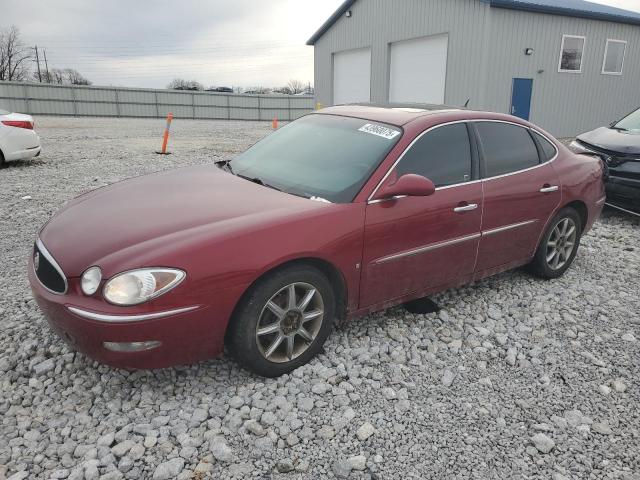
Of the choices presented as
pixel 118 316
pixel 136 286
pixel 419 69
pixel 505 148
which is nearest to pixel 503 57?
pixel 419 69

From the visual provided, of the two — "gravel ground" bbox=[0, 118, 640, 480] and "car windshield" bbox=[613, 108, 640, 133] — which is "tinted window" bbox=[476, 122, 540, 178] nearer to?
"gravel ground" bbox=[0, 118, 640, 480]

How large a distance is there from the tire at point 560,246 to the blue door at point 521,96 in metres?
12.1

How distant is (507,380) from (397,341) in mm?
758

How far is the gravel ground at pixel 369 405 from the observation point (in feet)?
7.72

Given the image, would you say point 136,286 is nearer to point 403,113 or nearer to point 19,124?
point 403,113

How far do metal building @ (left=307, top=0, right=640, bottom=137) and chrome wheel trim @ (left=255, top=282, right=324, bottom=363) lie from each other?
1360 cm

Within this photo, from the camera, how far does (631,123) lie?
7461 millimetres

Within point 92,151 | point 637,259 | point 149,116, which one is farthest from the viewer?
point 149,116

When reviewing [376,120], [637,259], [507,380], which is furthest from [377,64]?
[507,380]

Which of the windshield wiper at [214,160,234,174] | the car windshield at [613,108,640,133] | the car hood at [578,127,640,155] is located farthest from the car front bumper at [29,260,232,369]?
the car windshield at [613,108,640,133]

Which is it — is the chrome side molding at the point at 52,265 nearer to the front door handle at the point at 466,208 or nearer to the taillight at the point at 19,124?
the front door handle at the point at 466,208

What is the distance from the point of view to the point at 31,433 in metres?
2.47

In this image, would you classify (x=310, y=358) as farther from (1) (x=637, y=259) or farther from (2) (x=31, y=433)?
(1) (x=637, y=259)

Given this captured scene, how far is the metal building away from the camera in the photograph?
1473 cm
